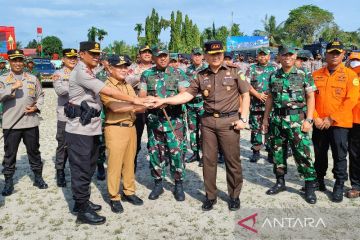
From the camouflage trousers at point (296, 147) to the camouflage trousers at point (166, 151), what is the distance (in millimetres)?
1352

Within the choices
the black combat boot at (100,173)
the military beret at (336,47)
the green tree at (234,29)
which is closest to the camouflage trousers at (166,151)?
the black combat boot at (100,173)

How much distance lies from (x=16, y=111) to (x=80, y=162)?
5.66ft

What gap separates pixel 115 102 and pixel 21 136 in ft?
6.45

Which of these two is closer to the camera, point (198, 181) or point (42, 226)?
point (42, 226)

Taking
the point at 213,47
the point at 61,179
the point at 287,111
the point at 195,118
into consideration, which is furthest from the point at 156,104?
the point at 195,118

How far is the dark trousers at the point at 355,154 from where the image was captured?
485 cm

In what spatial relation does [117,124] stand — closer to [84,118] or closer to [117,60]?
[84,118]

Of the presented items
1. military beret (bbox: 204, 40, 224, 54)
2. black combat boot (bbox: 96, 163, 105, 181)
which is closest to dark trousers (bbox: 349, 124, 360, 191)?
military beret (bbox: 204, 40, 224, 54)

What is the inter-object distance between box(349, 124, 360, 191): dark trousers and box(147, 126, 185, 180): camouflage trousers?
7.97 feet

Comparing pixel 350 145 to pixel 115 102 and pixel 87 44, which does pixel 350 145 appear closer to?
pixel 115 102

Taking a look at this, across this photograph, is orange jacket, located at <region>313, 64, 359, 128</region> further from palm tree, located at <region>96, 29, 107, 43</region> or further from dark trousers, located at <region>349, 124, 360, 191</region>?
palm tree, located at <region>96, 29, 107, 43</region>

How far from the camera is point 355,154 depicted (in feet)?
16.0

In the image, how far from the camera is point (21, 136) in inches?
206

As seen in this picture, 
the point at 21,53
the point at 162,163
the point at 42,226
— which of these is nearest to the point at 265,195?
the point at 162,163
